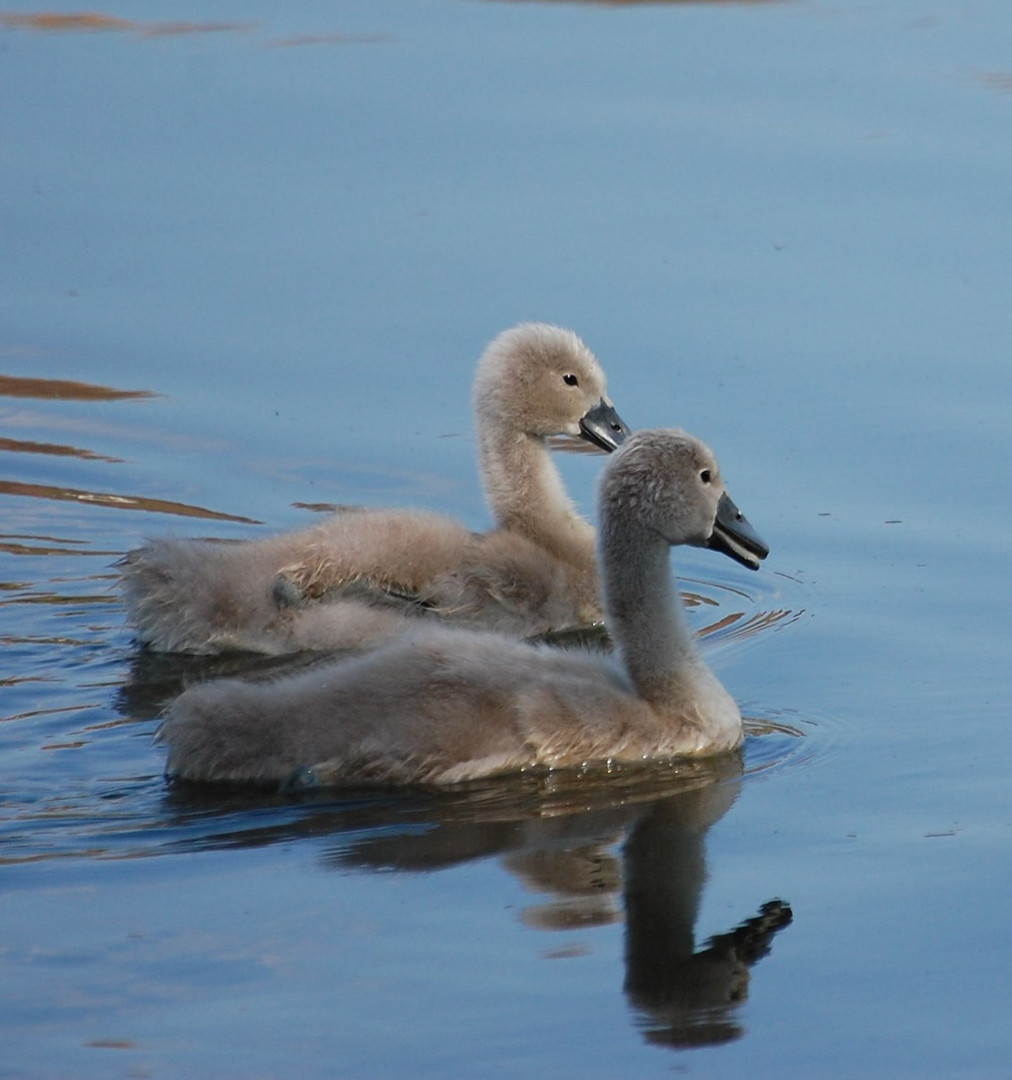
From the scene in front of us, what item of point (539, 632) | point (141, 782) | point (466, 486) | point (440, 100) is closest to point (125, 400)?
point (466, 486)

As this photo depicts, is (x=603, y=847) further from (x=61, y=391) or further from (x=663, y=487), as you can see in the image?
(x=61, y=391)

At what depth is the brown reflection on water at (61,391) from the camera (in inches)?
408

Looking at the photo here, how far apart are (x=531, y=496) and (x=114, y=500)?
5.89 feet

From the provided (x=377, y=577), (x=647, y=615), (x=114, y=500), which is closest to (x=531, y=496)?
(x=377, y=577)

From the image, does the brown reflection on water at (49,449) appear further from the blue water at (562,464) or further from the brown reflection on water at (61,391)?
the brown reflection on water at (61,391)

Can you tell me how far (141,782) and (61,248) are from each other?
611 centimetres

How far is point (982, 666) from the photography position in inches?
302

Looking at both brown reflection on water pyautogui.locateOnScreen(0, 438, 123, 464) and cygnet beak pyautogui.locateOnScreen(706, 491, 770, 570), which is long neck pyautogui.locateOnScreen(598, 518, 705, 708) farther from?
brown reflection on water pyautogui.locateOnScreen(0, 438, 123, 464)

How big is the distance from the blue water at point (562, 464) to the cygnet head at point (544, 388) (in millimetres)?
584

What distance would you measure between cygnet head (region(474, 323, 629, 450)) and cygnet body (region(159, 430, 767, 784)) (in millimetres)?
1822

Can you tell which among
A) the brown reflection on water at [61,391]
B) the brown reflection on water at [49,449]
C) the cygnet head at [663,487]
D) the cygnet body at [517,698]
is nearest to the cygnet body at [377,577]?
the cygnet body at [517,698]

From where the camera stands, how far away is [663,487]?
7195mm

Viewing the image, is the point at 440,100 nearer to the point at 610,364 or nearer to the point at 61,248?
the point at 61,248

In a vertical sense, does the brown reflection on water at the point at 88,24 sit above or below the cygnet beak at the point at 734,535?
above
